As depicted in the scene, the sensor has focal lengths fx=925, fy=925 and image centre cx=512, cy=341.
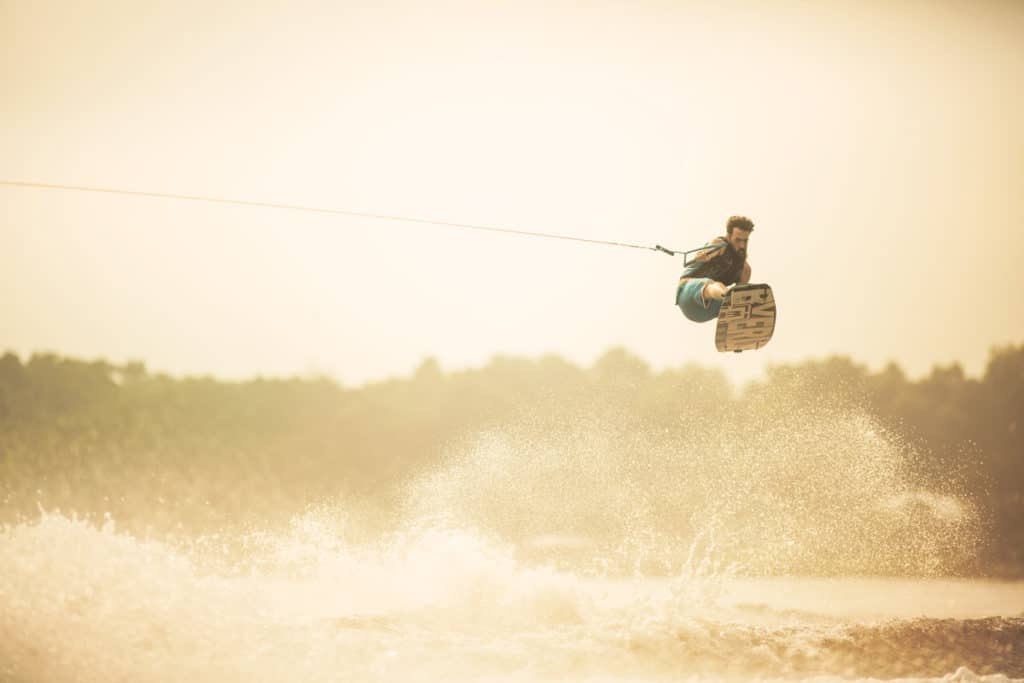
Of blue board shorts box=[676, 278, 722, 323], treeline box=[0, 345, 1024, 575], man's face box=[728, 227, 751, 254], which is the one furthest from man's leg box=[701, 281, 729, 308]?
treeline box=[0, 345, 1024, 575]

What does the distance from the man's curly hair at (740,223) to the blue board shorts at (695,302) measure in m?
0.67

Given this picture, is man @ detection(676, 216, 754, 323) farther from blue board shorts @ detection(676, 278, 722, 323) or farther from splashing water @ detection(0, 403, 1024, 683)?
splashing water @ detection(0, 403, 1024, 683)

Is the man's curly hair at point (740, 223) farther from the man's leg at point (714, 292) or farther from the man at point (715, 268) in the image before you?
the man's leg at point (714, 292)

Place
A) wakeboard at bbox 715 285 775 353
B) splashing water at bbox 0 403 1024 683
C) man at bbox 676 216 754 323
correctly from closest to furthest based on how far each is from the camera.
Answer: wakeboard at bbox 715 285 775 353
man at bbox 676 216 754 323
splashing water at bbox 0 403 1024 683

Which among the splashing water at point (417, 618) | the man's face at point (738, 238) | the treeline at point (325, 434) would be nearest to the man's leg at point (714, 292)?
the man's face at point (738, 238)

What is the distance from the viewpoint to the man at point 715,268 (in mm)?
8898

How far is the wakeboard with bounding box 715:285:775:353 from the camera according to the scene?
8477mm

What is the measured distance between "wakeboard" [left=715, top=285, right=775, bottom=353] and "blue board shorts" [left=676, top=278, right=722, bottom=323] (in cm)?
17

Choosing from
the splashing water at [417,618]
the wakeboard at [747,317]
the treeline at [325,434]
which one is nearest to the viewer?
the wakeboard at [747,317]

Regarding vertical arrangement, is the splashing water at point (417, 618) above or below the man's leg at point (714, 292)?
below

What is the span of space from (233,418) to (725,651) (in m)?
35.3

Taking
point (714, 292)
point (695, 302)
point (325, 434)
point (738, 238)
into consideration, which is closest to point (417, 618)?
point (695, 302)

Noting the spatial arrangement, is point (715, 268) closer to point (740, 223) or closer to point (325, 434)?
point (740, 223)

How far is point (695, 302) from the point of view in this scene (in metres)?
8.85
